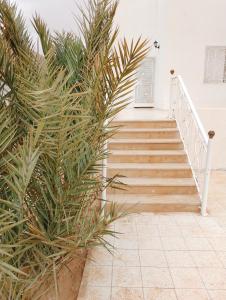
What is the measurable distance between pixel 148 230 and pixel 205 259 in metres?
0.76

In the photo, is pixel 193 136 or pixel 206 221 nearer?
pixel 206 221

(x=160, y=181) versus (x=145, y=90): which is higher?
(x=145, y=90)

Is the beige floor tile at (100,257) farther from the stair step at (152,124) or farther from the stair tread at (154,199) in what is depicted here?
the stair step at (152,124)

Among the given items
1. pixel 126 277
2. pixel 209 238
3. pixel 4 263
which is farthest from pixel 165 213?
pixel 4 263

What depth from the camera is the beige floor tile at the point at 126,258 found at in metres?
2.53

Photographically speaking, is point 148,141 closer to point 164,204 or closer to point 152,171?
point 152,171

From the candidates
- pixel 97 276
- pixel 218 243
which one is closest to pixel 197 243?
pixel 218 243

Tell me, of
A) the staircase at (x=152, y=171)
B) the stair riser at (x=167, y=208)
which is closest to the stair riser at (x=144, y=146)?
the staircase at (x=152, y=171)

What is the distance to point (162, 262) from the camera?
2561 mm

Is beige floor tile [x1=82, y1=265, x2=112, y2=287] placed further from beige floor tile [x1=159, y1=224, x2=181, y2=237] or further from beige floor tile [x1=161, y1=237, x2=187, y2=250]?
beige floor tile [x1=159, y1=224, x2=181, y2=237]

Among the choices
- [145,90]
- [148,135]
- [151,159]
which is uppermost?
[145,90]

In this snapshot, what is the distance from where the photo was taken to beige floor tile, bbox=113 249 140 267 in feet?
8.30

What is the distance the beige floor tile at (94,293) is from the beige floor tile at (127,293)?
0.16 ft

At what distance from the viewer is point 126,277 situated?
2.35 metres
